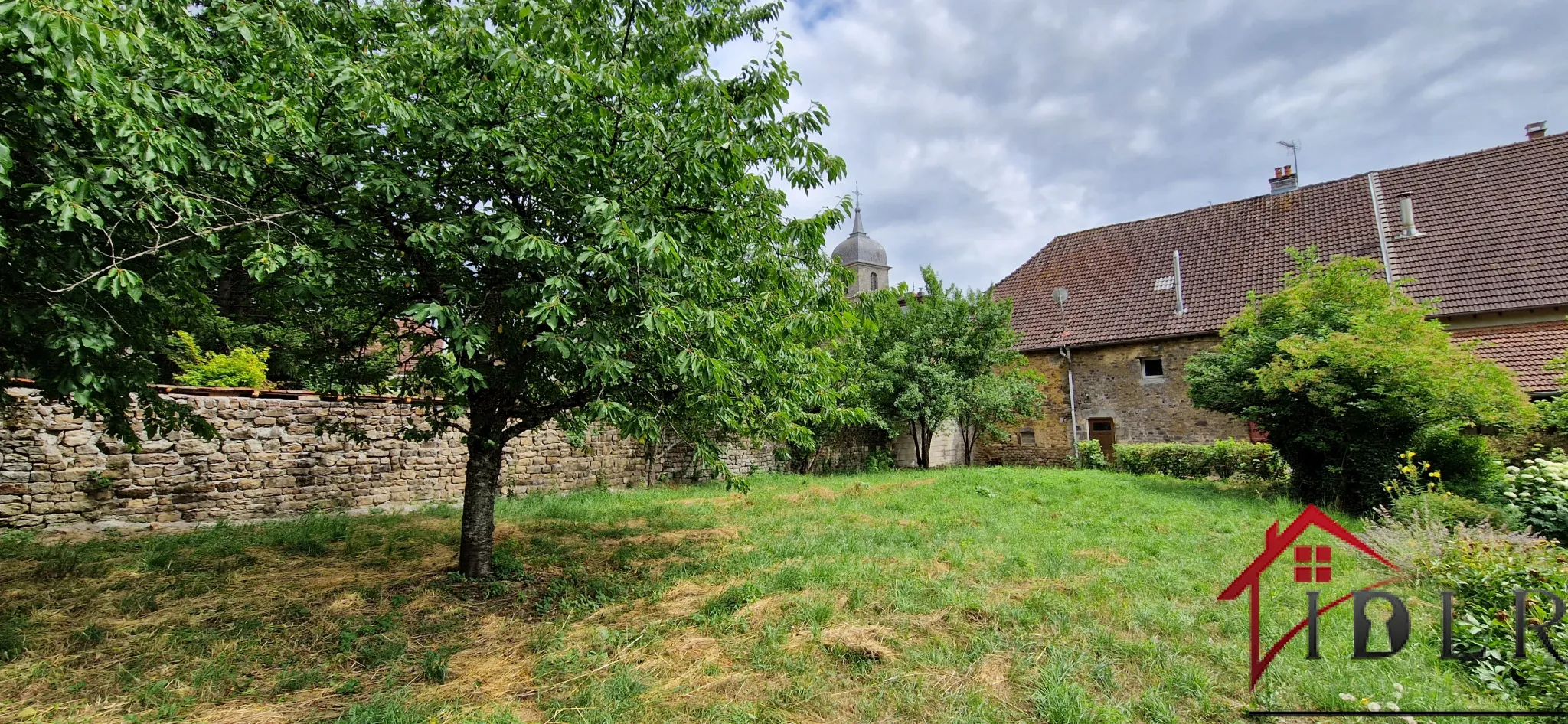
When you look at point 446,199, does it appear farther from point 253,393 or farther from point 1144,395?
point 1144,395

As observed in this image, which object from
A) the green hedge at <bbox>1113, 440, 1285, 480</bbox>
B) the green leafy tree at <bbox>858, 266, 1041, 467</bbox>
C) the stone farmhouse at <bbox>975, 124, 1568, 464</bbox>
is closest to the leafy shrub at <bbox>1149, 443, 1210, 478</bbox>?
the green hedge at <bbox>1113, 440, 1285, 480</bbox>

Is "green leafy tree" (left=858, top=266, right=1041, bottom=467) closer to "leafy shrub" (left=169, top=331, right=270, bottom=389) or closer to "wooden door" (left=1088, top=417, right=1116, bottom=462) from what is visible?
"wooden door" (left=1088, top=417, right=1116, bottom=462)

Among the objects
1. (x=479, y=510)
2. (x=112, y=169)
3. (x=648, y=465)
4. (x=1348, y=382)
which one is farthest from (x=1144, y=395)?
(x=112, y=169)

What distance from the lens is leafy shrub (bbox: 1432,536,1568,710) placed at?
2992 mm

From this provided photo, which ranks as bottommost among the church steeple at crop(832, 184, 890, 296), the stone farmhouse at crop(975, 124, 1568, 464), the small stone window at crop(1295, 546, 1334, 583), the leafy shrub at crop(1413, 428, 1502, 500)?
the small stone window at crop(1295, 546, 1334, 583)

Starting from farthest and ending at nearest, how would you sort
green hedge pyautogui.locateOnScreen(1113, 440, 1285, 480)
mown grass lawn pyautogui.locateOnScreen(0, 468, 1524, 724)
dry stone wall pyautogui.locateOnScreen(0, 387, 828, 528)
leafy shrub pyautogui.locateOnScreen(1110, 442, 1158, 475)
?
leafy shrub pyautogui.locateOnScreen(1110, 442, 1158, 475) < green hedge pyautogui.locateOnScreen(1113, 440, 1285, 480) < dry stone wall pyautogui.locateOnScreen(0, 387, 828, 528) < mown grass lawn pyautogui.locateOnScreen(0, 468, 1524, 724)

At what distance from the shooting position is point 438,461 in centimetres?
937

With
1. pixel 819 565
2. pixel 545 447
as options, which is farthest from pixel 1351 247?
pixel 545 447

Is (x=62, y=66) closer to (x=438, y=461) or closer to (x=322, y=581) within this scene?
(x=322, y=581)

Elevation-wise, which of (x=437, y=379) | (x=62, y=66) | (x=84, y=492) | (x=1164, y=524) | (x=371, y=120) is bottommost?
(x=1164, y=524)

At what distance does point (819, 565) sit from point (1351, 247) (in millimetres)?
16909

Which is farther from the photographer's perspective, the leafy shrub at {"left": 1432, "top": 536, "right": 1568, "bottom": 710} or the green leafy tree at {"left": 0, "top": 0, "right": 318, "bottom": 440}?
the leafy shrub at {"left": 1432, "top": 536, "right": 1568, "bottom": 710}

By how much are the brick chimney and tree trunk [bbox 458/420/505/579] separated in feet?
72.2

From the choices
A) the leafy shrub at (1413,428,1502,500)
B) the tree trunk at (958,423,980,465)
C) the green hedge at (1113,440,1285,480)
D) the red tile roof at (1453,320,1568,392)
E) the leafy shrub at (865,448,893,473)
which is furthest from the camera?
the tree trunk at (958,423,980,465)
